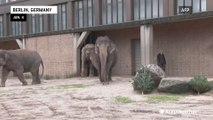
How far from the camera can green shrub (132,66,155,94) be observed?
17.2 meters

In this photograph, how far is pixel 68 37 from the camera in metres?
36.1

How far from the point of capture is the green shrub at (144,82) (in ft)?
56.4

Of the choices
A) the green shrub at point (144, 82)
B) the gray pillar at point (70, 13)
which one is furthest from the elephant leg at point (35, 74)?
the gray pillar at point (70, 13)

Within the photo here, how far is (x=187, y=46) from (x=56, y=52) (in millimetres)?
11576

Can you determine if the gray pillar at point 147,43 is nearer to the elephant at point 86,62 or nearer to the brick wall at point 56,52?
the elephant at point 86,62

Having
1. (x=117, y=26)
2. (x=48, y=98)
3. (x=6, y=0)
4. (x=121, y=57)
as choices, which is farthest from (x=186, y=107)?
(x=6, y=0)

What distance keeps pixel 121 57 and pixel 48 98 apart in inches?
774

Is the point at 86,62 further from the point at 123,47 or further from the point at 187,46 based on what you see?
the point at 187,46

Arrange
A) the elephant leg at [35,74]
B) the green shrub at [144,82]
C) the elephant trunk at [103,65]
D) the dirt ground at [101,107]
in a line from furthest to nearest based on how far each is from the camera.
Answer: the elephant leg at [35,74] → the elephant trunk at [103,65] → the green shrub at [144,82] → the dirt ground at [101,107]

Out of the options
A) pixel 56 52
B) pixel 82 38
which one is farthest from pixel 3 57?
pixel 56 52

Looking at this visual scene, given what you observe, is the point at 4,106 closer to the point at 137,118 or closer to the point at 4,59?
the point at 137,118

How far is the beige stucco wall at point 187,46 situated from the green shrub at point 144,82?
1180 centimetres

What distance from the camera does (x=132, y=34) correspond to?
3459 centimetres

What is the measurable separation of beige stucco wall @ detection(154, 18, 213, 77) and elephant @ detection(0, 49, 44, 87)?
8.98 metres
